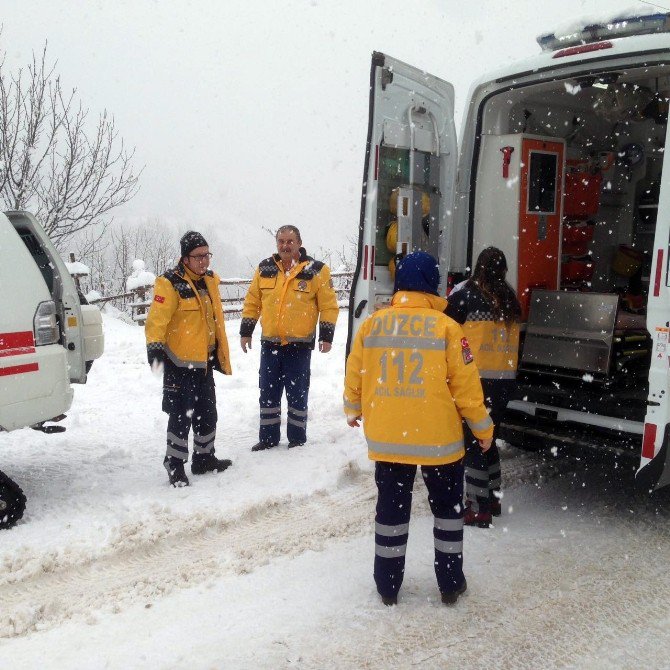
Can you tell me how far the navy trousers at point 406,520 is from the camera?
3.35 metres

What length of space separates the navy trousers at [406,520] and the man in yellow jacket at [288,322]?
2.58m

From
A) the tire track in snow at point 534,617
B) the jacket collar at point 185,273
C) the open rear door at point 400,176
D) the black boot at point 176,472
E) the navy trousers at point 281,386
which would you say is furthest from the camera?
the navy trousers at point 281,386

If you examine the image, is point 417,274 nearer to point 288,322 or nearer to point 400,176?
point 400,176

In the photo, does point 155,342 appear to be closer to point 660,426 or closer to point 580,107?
point 660,426

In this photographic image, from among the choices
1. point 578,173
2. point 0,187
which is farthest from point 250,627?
point 0,187

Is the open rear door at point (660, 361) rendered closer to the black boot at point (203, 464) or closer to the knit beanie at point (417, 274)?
the knit beanie at point (417, 274)

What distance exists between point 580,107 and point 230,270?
74.0 metres

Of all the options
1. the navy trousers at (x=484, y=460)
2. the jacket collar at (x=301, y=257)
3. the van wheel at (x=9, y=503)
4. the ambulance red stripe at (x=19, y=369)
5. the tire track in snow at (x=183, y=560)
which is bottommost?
the tire track in snow at (x=183, y=560)

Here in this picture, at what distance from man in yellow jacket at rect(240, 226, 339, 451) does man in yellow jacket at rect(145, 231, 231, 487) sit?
706mm

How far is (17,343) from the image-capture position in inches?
166

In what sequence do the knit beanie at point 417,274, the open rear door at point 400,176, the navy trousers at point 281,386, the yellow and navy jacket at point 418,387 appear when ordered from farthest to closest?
the navy trousers at point 281,386
the open rear door at point 400,176
the knit beanie at point 417,274
the yellow and navy jacket at point 418,387

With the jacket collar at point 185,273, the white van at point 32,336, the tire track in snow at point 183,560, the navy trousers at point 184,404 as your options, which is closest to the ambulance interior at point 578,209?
the tire track in snow at point 183,560

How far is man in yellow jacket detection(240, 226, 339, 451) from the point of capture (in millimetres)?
5824

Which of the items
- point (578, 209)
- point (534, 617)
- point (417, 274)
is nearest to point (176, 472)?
point (417, 274)
